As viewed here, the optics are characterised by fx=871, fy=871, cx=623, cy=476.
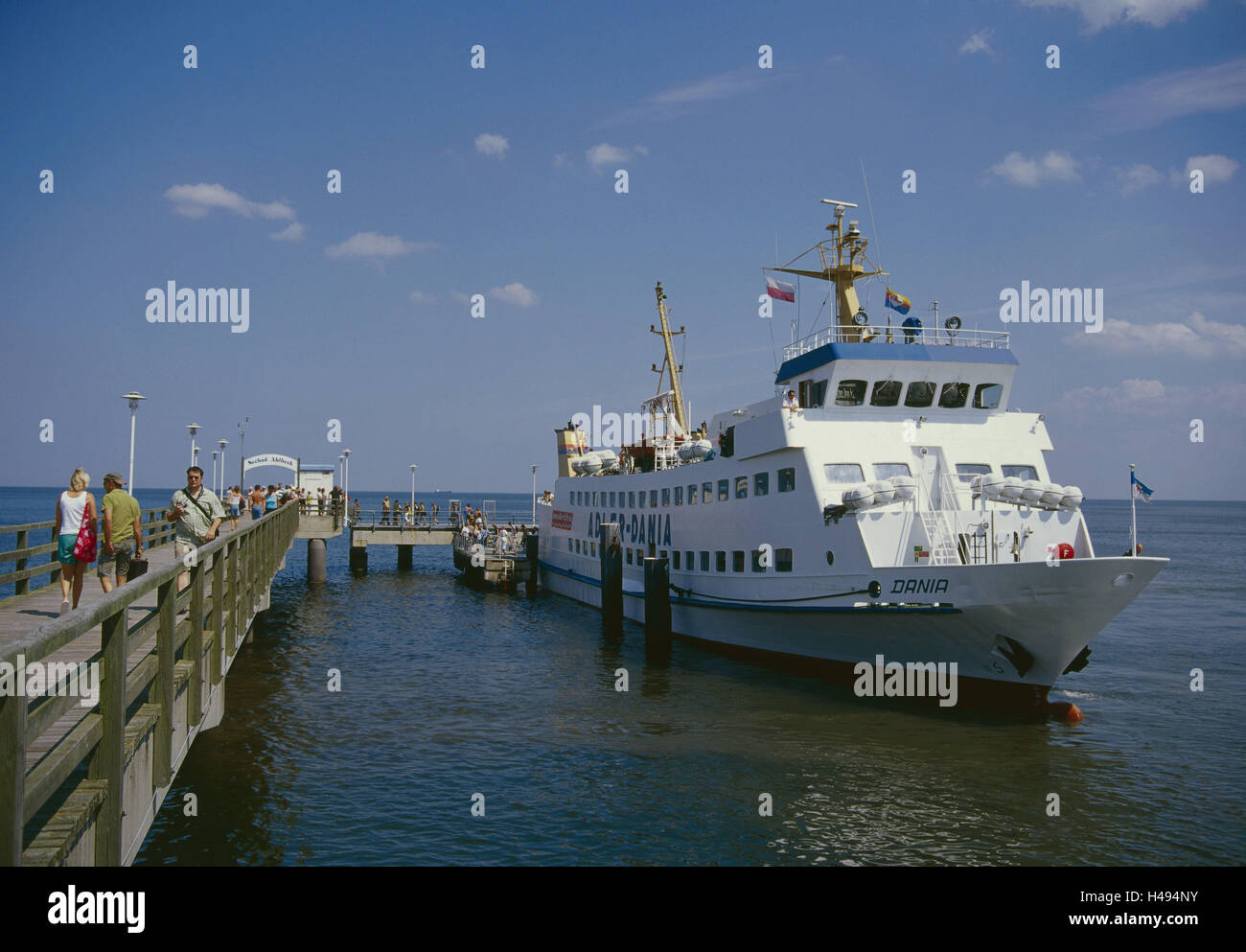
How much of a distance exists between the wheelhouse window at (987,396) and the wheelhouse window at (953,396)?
318 millimetres

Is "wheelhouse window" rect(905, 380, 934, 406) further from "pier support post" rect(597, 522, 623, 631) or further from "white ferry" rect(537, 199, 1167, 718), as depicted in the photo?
"pier support post" rect(597, 522, 623, 631)

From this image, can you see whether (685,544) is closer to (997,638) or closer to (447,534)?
(997,638)

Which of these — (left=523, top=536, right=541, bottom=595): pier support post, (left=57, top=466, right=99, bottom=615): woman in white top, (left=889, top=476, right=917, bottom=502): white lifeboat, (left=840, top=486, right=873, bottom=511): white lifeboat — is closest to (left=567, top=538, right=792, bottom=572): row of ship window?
(left=840, top=486, right=873, bottom=511): white lifeboat

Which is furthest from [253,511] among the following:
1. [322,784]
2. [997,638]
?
[997,638]

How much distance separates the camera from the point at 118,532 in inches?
514

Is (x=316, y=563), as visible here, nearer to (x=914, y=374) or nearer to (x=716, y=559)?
(x=716, y=559)

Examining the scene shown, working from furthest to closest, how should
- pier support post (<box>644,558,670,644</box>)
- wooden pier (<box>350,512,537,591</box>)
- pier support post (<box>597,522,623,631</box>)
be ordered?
wooden pier (<box>350,512,537,591</box>) < pier support post (<box>597,522,623,631</box>) < pier support post (<box>644,558,670,644</box>)

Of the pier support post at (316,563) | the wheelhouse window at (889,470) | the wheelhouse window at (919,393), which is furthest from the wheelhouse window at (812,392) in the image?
the pier support post at (316,563)

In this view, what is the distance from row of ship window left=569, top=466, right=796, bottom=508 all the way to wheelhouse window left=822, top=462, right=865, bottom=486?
891 millimetres

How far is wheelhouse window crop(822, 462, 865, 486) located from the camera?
20.9 meters

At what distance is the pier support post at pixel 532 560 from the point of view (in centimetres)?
4378

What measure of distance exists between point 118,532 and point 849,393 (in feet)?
54.6

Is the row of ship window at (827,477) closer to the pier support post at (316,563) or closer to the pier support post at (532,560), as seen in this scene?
the pier support post at (532,560)

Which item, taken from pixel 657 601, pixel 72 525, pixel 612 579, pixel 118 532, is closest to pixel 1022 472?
pixel 657 601
